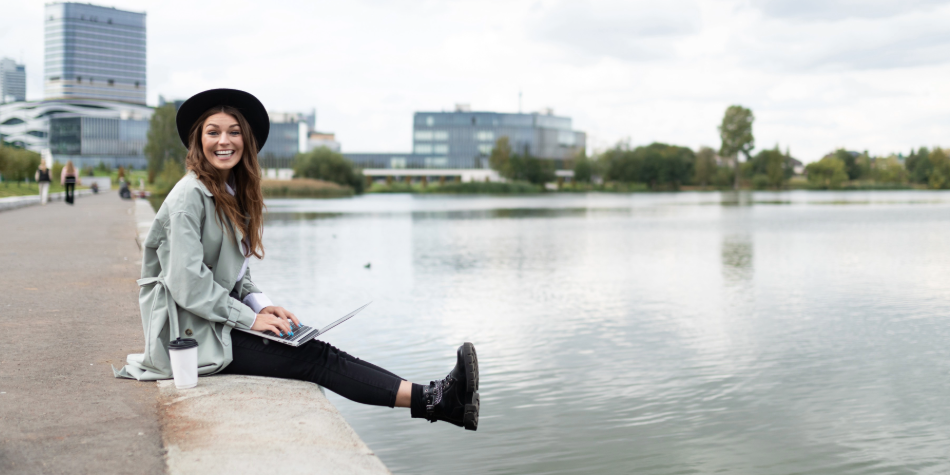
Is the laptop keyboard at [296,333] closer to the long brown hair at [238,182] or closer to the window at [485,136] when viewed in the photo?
the long brown hair at [238,182]

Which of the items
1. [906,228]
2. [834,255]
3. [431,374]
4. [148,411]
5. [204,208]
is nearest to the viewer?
[148,411]

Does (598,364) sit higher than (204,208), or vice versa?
(204,208)

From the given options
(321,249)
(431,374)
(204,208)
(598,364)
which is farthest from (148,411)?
(321,249)

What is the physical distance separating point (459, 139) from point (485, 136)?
16.8ft

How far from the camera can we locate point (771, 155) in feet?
479

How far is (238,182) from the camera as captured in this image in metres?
4.56

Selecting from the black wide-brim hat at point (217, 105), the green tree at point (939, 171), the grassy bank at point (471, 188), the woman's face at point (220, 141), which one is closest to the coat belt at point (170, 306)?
the woman's face at point (220, 141)

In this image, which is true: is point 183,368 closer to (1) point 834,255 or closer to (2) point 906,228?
(1) point 834,255

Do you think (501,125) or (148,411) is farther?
(501,125)

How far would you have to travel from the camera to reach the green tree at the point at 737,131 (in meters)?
140

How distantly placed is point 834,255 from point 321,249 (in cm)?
1287

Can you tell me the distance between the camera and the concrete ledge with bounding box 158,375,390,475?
10.5 ft

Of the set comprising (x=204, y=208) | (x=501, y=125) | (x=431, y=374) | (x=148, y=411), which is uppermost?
(x=501, y=125)

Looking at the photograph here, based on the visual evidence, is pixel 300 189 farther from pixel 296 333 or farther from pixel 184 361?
pixel 184 361
